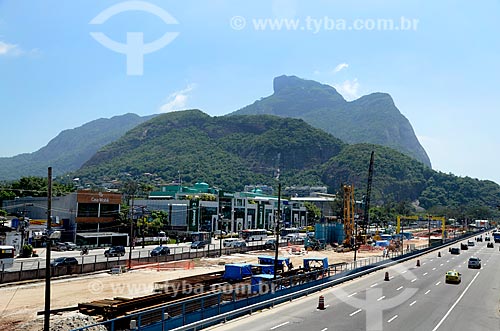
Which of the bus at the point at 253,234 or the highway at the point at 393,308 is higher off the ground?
the highway at the point at 393,308

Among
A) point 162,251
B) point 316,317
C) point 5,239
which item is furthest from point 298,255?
point 316,317

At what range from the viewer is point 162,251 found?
66.2 metres

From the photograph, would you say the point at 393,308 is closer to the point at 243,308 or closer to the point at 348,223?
the point at 243,308

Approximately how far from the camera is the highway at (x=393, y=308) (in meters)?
25.7

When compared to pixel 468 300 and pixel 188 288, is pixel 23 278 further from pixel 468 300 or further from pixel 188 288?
pixel 468 300

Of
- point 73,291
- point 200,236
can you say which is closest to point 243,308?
point 73,291

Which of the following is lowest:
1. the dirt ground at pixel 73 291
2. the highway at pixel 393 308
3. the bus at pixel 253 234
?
the bus at pixel 253 234

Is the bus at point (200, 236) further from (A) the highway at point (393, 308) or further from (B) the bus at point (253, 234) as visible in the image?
(A) the highway at point (393, 308)

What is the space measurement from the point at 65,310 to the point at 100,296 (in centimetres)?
848

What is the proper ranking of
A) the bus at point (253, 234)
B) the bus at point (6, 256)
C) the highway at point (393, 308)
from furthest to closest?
the bus at point (253, 234) < the bus at point (6, 256) < the highway at point (393, 308)

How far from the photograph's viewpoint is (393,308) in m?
30.9

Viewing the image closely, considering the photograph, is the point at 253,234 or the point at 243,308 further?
the point at 253,234

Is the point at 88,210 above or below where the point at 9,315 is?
above

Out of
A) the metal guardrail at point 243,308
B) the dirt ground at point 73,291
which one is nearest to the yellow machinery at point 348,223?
the metal guardrail at point 243,308
